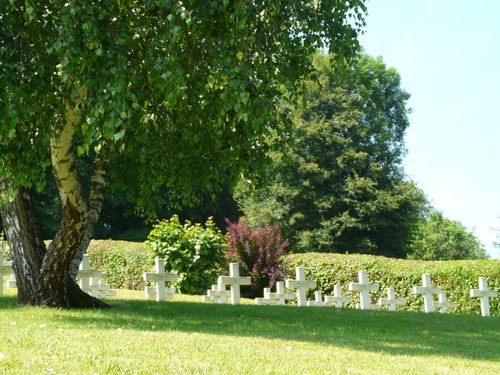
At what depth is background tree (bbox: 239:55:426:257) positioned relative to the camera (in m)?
29.1

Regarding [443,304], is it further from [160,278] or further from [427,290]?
[160,278]

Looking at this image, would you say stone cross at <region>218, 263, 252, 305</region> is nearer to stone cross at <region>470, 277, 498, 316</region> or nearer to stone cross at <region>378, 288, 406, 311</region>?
stone cross at <region>378, 288, 406, 311</region>

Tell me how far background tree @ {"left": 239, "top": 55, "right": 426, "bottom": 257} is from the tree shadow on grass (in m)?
16.6

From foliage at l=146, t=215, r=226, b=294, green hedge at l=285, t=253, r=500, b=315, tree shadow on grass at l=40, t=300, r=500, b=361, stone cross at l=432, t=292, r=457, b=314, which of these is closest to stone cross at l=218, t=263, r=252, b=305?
tree shadow on grass at l=40, t=300, r=500, b=361

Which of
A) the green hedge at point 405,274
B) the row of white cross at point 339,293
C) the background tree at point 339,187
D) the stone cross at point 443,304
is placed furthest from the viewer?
the background tree at point 339,187

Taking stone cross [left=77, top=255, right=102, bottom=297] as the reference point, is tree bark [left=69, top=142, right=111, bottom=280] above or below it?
above

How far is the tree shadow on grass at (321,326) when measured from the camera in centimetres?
811

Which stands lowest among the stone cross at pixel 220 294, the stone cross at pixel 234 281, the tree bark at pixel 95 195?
the stone cross at pixel 220 294

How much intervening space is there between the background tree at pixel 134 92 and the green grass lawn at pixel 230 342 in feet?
5.55

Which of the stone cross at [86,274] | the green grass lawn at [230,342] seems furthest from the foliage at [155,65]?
the stone cross at [86,274]

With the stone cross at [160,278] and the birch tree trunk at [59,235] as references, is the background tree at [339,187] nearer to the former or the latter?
the stone cross at [160,278]

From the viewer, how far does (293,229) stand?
3084 cm

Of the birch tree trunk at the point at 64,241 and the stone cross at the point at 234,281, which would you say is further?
the stone cross at the point at 234,281

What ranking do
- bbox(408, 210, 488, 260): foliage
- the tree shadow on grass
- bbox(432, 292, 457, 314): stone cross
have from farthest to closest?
bbox(408, 210, 488, 260): foliage, bbox(432, 292, 457, 314): stone cross, the tree shadow on grass
